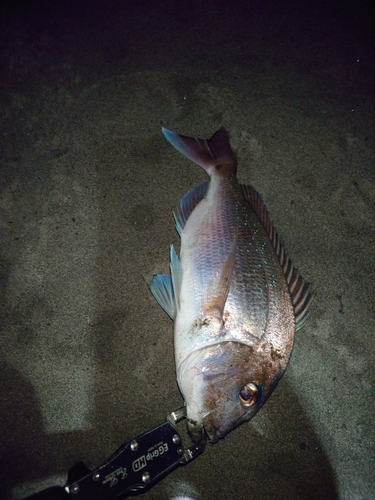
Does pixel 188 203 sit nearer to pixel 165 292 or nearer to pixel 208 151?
pixel 208 151

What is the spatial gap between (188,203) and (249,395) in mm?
1207

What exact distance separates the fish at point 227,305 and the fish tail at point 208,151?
0.23ft

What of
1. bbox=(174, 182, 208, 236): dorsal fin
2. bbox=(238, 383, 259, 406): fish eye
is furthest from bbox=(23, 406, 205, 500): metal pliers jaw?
bbox=(174, 182, 208, 236): dorsal fin

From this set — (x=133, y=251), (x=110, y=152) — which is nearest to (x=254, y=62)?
(x=110, y=152)

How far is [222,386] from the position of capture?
5.49 feet

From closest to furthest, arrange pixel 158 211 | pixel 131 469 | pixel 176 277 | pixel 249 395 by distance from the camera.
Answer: pixel 131 469 → pixel 249 395 → pixel 176 277 → pixel 158 211

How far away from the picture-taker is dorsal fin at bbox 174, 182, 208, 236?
2.17 metres

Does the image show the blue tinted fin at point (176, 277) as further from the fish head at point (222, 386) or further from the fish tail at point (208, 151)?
the fish tail at point (208, 151)

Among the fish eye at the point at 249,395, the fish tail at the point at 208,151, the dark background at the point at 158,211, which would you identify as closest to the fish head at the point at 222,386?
the fish eye at the point at 249,395

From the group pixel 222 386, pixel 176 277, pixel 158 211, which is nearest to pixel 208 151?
pixel 158 211

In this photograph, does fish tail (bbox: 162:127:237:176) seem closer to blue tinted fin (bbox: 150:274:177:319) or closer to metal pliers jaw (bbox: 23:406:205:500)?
blue tinted fin (bbox: 150:274:177:319)

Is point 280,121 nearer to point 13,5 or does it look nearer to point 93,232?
point 93,232

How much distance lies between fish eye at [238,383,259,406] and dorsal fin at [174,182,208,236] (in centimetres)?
99

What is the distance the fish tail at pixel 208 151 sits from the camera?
Answer: 2248 mm
